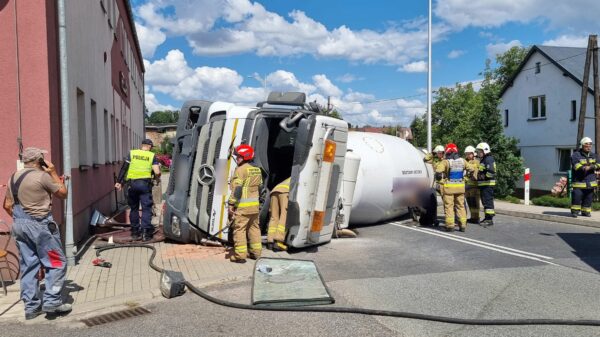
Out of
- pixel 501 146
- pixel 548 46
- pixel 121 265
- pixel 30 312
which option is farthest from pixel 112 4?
pixel 548 46

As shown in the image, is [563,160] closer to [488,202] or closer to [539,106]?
[539,106]

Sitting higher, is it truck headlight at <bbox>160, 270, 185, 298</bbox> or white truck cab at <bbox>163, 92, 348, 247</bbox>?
white truck cab at <bbox>163, 92, 348, 247</bbox>

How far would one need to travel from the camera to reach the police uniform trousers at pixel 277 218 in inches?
303

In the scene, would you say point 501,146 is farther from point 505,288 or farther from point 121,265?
point 121,265

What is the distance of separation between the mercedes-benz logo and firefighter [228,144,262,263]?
796 millimetres

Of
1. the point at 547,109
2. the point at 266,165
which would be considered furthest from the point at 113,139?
the point at 547,109

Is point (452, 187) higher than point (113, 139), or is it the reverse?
point (113, 139)

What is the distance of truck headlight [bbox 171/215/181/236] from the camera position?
8.19 m

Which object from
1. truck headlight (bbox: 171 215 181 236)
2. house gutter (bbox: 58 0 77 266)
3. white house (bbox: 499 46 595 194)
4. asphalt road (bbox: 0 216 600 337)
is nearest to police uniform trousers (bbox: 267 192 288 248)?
asphalt road (bbox: 0 216 600 337)

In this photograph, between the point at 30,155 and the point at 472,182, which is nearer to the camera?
the point at 30,155

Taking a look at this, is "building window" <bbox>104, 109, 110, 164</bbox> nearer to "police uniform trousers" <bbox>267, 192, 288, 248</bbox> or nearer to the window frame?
"police uniform trousers" <bbox>267, 192, 288, 248</bbox>

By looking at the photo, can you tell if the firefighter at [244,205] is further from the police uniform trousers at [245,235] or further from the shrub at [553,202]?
the shrub at [553,202]

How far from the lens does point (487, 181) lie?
36.9 feet

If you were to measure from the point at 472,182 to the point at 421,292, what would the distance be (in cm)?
640
